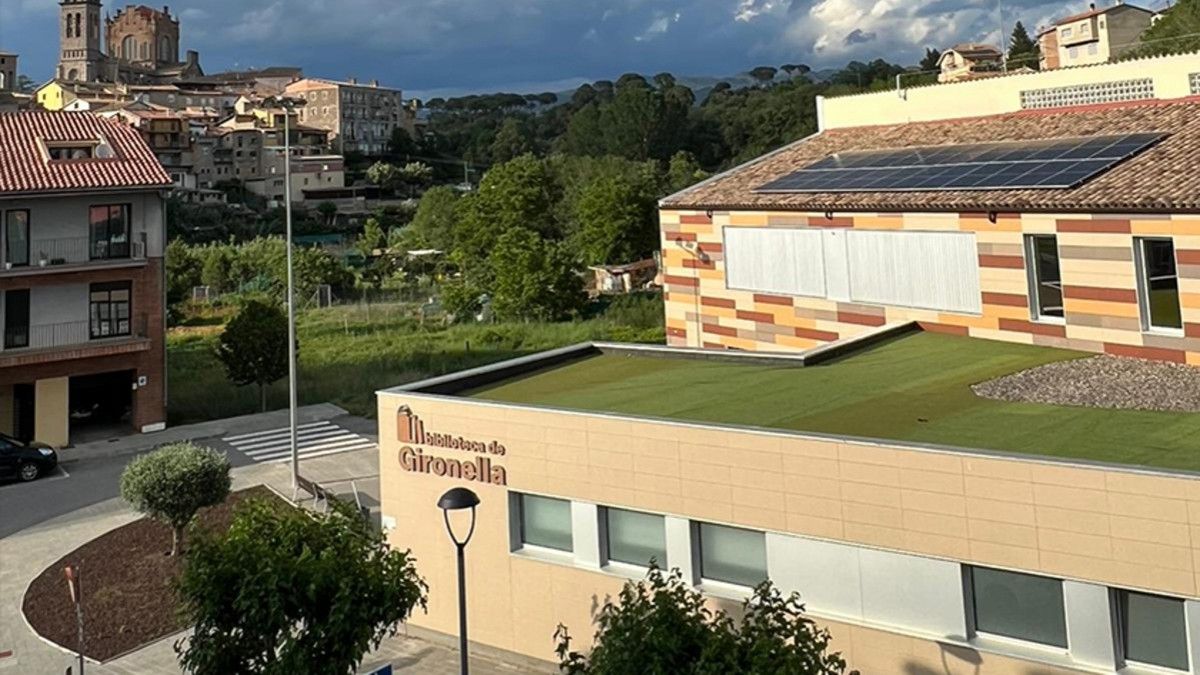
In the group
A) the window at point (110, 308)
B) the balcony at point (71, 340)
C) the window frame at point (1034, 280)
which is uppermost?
the window at point (110, 308)

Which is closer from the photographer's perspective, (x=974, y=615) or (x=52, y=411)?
(x=974, y=615)

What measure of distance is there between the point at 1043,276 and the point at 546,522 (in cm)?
923

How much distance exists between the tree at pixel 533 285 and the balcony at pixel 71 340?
64.3ft

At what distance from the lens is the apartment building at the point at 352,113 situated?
132 meters

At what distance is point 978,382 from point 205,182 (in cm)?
9987

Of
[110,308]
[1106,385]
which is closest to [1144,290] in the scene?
[1106,385]

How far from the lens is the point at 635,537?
39.0 ft

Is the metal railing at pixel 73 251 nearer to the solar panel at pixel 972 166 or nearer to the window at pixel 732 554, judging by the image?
the solar panel at pixel 972 166

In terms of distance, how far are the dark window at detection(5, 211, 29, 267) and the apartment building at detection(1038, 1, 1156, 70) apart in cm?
6629

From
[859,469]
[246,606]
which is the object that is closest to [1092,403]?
[859,469]

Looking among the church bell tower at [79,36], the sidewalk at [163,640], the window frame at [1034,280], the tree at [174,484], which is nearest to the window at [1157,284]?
the window frame at [1034,280]

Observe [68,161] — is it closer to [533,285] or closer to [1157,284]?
[533,285]

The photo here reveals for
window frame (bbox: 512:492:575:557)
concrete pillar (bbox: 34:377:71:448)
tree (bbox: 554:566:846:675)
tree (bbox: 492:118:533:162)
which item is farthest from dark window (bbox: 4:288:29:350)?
tree (bbox: 492:118:533:162)

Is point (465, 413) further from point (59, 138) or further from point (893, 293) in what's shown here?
point (59, 138)
